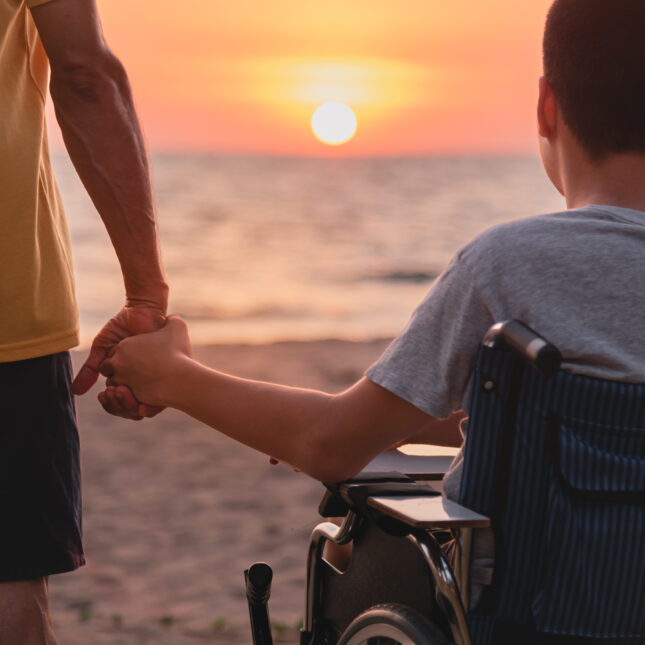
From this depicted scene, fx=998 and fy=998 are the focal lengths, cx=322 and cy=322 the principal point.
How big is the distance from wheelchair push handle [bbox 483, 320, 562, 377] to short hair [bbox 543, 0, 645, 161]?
382 millimetres

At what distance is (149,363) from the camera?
6.88ft

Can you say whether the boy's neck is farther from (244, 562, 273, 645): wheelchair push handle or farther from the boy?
(244, 562, 273, 645): wheelchair push handle

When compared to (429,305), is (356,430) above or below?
below

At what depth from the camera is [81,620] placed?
348 centimetres

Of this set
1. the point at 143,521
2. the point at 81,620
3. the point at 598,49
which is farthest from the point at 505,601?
the point at 143,521

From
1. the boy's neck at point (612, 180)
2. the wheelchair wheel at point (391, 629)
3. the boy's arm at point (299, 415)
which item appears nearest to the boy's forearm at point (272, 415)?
the boy's arm at point (299, 415)

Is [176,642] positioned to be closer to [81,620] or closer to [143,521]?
[81,620]

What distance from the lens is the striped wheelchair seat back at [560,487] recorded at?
1509 mm

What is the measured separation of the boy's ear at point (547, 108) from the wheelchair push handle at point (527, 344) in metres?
0.41

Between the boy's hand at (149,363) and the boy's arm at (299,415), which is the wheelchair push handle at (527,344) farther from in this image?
the boy's hand at (149,363)

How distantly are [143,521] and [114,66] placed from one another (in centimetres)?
294

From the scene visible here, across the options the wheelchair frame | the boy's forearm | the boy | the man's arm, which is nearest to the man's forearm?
the man's arm

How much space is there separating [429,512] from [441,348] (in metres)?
0.26

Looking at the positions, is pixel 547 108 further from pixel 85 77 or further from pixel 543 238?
pixel 85 77
